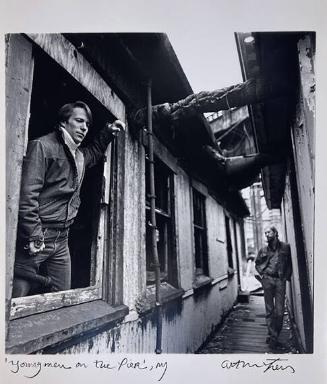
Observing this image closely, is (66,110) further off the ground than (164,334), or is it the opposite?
(66,110)

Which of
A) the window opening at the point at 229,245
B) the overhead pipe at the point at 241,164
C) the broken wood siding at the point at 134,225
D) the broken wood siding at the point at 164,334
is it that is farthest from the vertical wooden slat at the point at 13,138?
the window opening at the point at 229,245

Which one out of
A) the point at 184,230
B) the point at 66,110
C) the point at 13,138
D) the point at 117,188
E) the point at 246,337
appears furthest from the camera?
the point at 184,230

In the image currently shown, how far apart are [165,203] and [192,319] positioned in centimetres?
122

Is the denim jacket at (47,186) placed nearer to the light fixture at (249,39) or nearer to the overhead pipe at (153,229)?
the overhead pipe at (153,229)

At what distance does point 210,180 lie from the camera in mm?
4012

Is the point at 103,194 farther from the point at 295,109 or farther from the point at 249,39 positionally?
the point at 295,109

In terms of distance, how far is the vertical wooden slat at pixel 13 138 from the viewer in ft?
3.54

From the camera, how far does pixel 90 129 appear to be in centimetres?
164

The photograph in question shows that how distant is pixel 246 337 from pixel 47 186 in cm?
180

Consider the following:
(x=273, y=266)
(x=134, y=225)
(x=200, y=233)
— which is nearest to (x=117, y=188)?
(x=134, y=225)

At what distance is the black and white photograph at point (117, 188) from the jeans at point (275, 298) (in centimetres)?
3

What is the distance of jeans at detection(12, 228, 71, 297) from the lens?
3.83 ft

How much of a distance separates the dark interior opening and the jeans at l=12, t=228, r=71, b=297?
0.56 ft

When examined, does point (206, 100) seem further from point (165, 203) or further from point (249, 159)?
point (249, 159)
